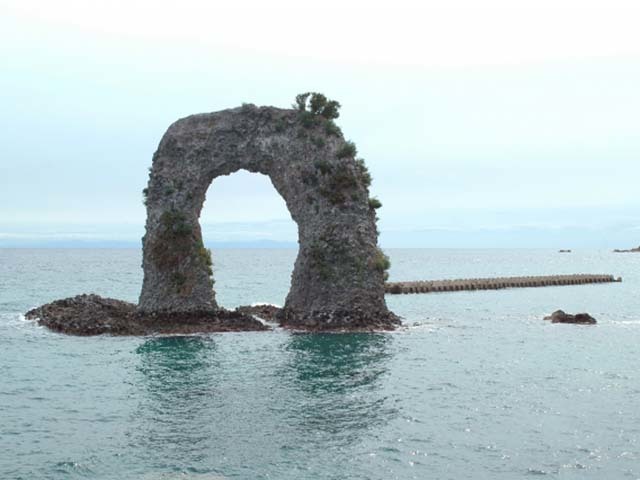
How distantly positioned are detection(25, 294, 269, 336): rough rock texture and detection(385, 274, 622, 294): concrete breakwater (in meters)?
41.4

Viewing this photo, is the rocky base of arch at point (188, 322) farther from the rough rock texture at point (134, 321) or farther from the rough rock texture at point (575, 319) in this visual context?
the rough rock texture at point (575, 319)

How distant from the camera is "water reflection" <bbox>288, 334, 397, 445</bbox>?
23312 mm

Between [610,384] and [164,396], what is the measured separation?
1919 centimetres

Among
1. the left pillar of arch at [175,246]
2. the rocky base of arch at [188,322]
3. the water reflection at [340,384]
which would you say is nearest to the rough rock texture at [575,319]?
the rocky base of arch at [188,322]

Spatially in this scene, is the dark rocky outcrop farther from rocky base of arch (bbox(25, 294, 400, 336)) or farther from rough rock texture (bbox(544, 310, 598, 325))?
rough rock texture (bbox(544, 310, 598, 325))

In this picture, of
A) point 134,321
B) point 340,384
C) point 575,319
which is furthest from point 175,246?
point 575,319

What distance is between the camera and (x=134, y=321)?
48250 mm

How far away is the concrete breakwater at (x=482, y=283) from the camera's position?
90.3 meters

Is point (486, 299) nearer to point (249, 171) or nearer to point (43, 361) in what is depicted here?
point (249, 171)

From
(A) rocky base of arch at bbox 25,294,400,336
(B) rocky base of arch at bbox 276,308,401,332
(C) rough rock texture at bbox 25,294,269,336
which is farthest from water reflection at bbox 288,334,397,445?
(C) rough rock texture at bbox 25,294,269,336

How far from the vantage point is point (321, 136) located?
50.9 m

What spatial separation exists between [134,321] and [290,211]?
555 inches

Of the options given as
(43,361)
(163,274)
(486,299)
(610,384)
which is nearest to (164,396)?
(43,361)

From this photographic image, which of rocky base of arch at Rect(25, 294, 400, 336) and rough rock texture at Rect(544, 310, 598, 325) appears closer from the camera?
rocky base of arch at Rect(25, 294, 400, 336)
